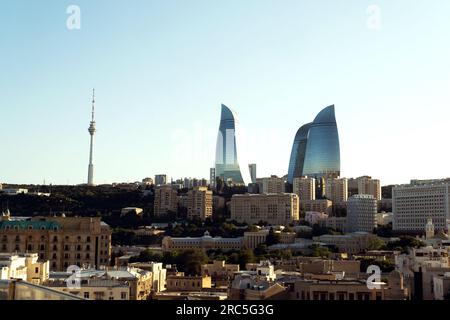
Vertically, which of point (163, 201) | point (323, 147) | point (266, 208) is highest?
point (323, 147)

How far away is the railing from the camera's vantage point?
257 inches

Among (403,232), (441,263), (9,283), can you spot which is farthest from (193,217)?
(9,283)

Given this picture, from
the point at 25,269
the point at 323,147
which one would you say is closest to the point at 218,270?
the point at 25,269

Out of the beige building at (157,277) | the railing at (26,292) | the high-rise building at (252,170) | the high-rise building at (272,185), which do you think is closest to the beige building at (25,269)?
the beige building at (157,277)

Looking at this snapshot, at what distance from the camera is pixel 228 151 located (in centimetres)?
9294

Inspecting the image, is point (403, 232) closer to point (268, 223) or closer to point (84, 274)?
point (268, 223)

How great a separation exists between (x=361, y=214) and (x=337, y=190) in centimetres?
1522

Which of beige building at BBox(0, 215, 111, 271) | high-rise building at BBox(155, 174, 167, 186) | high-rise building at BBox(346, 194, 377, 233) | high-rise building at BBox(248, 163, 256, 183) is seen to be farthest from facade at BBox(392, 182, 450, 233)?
high-rise building at BBox(155, 174, 167, 186)

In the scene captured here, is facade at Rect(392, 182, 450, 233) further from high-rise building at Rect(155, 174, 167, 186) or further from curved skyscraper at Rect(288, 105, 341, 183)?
high-rise building at Rect(155, 174, 167, 186)

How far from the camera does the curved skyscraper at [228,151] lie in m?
92.3

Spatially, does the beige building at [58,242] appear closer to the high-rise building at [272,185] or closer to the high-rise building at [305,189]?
the high-rise building at [305,189]

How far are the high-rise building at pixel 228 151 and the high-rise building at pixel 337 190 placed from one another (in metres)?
19.2

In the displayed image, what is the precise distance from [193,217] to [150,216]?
4.25 meters

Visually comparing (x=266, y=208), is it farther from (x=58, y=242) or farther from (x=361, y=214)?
(x=58, y=242)
